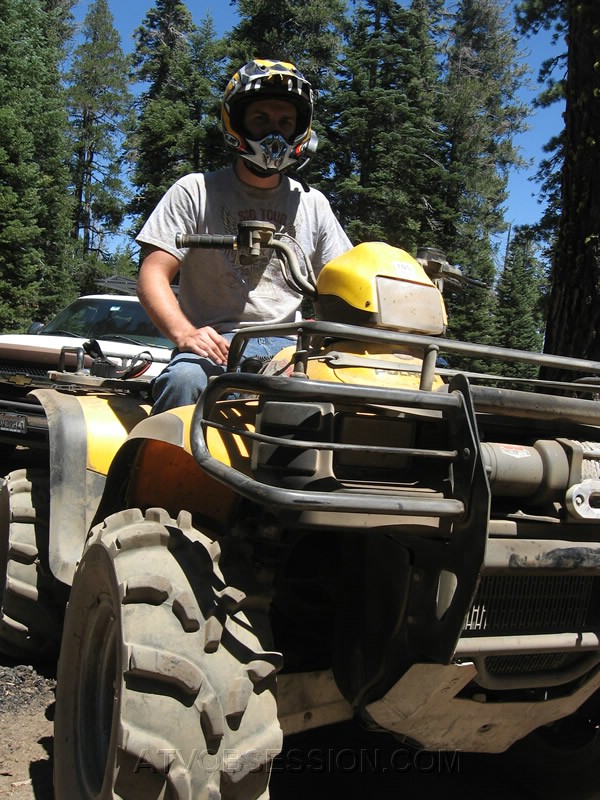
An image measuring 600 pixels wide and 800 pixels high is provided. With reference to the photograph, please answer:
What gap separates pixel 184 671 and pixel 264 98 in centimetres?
240

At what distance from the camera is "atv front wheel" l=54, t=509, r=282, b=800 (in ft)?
6.81

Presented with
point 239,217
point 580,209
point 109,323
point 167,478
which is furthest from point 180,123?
point 167,478

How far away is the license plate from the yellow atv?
529 cm

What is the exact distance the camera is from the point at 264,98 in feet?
11.6

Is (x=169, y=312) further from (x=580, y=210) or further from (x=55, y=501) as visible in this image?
(x=580, y=210)

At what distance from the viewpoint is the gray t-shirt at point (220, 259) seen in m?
3.66

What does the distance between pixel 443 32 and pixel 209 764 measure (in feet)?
153

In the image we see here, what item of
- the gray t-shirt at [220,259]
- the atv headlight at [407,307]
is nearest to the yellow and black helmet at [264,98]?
the gray t-shirt at [220,259]

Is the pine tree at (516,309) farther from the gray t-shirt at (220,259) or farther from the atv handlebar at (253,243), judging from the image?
the atv handlebar at (253,243)

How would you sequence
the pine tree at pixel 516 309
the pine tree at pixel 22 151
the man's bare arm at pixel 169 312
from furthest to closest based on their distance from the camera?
the pine tree at pixel 516 309
the pine tree at pixel 22 151
the man's bare arm at pixel 169 312

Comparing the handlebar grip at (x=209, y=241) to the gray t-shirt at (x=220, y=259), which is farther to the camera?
the gray t-shirt at (x=220, y=259)

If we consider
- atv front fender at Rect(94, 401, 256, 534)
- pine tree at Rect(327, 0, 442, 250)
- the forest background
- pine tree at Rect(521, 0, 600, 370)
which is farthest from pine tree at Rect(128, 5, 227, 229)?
atv front fender at Rect(94, 401, 256, 534)

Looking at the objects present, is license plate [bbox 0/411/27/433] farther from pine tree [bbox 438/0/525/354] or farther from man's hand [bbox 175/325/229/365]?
pine tree [bbox 438/0/525/354]

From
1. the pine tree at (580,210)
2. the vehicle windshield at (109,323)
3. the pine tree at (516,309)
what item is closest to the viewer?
the pine tree at (580,210)
